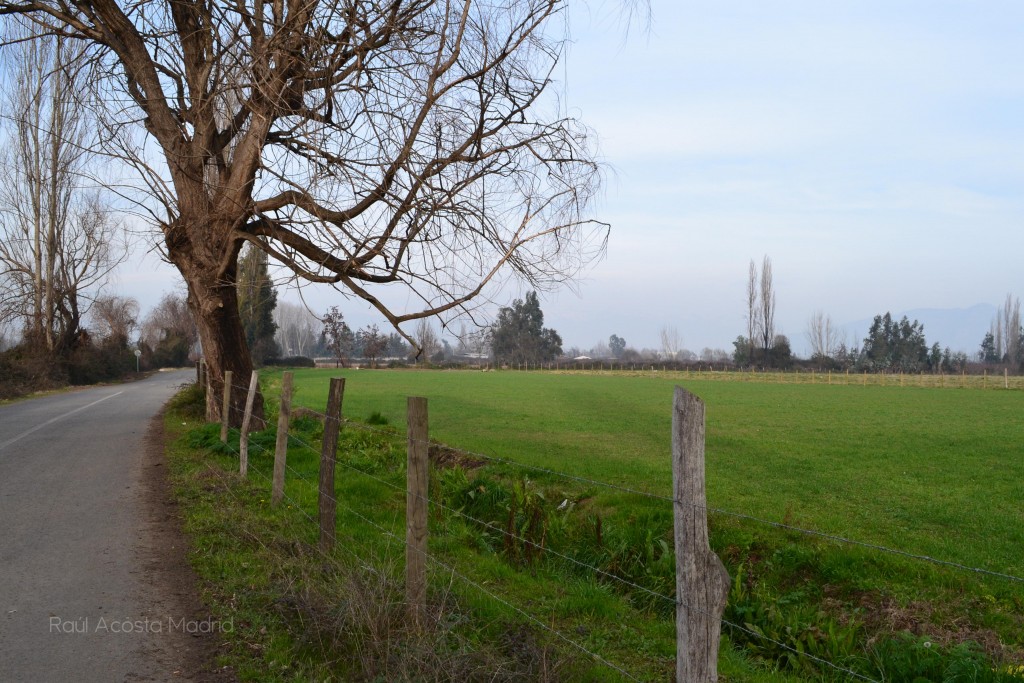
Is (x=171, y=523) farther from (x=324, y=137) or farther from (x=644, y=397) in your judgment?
(x=644, y=397)

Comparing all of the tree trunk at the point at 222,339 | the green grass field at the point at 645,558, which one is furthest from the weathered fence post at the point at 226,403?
the green grass field at the point at 645,558

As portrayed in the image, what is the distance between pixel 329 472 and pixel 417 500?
2.13 metres

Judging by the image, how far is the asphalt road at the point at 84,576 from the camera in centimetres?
525

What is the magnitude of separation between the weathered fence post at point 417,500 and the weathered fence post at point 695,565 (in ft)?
8.13

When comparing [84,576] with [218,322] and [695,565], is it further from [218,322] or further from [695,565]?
[218,322]

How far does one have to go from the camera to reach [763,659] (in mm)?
7551

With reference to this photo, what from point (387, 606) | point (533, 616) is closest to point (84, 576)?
point (387, 606)

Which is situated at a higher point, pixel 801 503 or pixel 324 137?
pixel 324 137

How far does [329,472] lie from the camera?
784cm

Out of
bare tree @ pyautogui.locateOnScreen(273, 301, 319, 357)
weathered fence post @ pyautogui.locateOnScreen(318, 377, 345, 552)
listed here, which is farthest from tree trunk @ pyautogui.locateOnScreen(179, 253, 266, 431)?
bare tree @ pyautogui.locateOnScreen(273, 301, 319, 357)

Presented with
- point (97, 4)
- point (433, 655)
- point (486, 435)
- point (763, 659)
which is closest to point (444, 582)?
point (433, 655)

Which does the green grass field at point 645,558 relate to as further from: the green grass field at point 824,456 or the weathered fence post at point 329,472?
the weathered fence post at point 329,472

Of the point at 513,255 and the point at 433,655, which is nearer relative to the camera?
the point at 433,655

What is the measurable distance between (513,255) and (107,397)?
2731 cm
